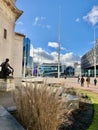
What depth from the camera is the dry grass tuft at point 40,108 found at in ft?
20.7

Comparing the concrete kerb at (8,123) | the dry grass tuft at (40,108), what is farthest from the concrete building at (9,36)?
the dry grass tuft at (40,108)

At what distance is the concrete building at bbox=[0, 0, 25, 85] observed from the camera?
23.1 m

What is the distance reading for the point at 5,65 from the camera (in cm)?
1878

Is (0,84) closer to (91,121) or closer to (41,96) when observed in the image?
(91,121)

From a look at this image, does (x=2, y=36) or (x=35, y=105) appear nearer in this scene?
(x=35, y=105)

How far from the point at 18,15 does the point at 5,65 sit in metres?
10.9

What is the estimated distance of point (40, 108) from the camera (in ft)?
20.9

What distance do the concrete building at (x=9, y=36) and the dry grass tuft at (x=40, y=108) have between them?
1687cm

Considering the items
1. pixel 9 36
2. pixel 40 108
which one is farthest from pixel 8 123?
pixel 9 36

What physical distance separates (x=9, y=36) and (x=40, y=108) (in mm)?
19524

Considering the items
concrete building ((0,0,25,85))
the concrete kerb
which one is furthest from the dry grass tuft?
concrete building ((0,0,25,85))

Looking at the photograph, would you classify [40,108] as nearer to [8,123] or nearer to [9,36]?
[8,123]

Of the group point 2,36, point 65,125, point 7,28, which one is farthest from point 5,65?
point 65,125

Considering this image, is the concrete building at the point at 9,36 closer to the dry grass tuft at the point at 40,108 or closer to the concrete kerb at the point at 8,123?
the concrete kerb at the point at 8,123
